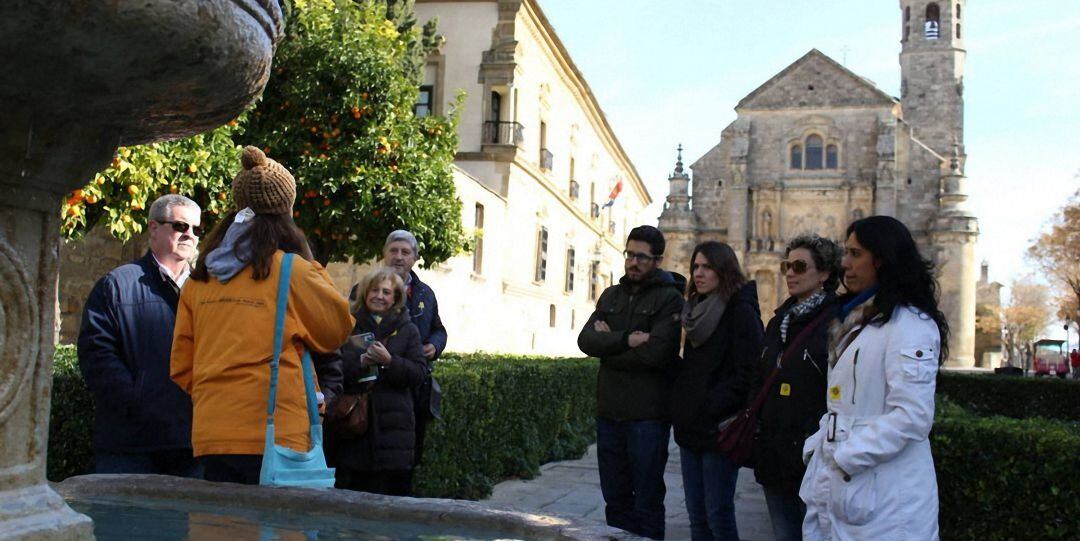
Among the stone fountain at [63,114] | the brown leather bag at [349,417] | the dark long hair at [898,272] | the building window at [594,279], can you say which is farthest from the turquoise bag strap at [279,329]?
the building window at [594,279]

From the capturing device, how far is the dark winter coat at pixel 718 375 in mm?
4109

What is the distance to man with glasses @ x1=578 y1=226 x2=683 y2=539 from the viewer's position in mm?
4355

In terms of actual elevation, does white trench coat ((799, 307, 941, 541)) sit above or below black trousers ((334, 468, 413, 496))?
above

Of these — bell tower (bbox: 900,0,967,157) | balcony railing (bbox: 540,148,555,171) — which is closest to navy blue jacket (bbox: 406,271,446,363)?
balcony railing (bbox: 540,148,555,171)

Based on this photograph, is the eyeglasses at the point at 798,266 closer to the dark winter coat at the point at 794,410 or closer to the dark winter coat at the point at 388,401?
the dark winter coat at the point at 794,410

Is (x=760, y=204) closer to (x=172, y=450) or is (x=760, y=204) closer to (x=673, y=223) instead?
(x=673, y=223)

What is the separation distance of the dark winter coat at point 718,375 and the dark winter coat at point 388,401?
1.23 meters

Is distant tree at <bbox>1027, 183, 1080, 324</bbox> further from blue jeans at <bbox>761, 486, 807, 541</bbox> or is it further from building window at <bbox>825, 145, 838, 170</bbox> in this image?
blue jeans at <bbox>761, 486, 807, 541</bbox>

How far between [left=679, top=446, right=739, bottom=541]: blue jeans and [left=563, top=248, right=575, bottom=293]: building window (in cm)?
2569

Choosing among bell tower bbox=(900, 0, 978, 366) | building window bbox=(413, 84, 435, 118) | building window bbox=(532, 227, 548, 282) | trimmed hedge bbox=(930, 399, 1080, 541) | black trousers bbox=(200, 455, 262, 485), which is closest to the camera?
black trousers bbox=(200, 455, 262, 485)

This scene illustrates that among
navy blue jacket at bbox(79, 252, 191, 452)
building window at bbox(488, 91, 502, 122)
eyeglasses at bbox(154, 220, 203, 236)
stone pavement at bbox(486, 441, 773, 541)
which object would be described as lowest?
stone pavement at bbox(486, 441, 773, 541)

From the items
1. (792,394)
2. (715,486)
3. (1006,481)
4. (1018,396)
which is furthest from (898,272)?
(1018,396)

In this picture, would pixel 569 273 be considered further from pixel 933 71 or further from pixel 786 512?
pixel 933 71

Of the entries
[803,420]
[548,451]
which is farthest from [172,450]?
[548,451]
